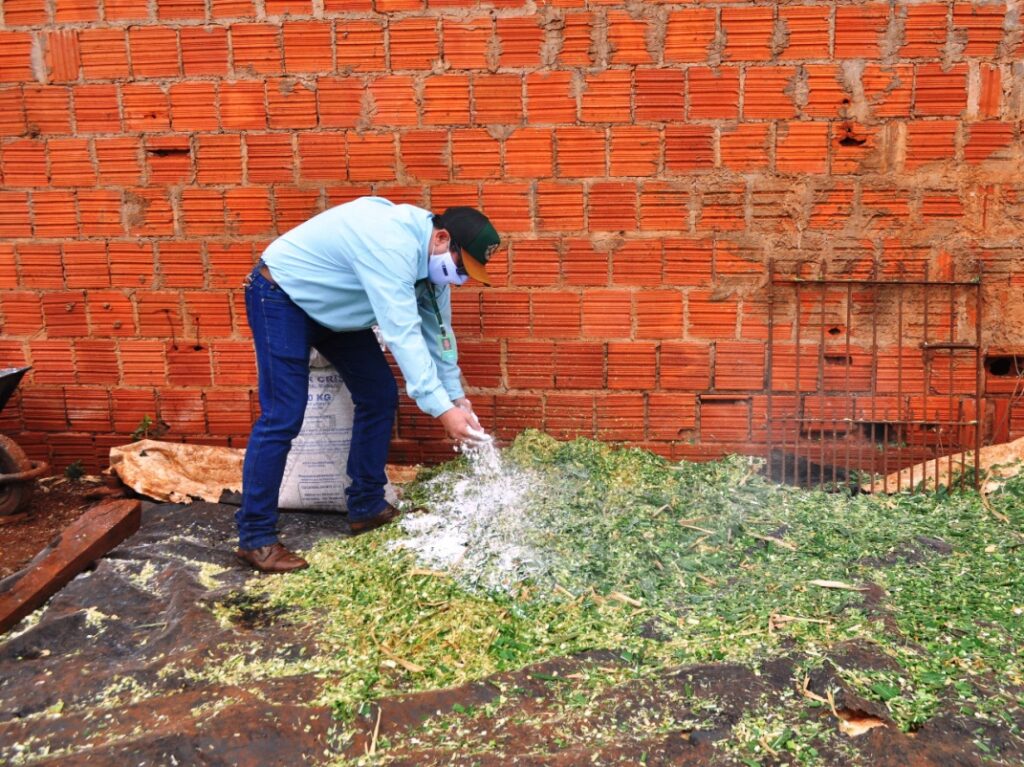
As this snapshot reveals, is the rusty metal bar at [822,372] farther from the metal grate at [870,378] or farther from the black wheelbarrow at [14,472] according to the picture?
the black wheelbarrow at [14,472]

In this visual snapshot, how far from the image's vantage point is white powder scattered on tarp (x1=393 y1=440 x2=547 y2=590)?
3398mm

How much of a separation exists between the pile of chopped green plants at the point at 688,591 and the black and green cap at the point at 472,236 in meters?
1.16

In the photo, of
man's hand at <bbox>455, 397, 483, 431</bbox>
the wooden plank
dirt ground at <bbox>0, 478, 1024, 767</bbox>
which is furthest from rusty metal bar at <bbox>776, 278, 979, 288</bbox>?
the wooden plank

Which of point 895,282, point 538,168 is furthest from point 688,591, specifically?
point 538,168

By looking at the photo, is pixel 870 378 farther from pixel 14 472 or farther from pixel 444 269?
pixel 14 472

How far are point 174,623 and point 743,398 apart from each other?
2.97 m

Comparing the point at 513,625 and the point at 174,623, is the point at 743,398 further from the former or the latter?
the point at 174,623

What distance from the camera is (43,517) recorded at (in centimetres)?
462

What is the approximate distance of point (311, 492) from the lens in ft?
14.1

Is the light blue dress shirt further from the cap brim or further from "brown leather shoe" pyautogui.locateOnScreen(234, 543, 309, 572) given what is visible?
"brown leather shoe" pyautogui.locateOnScreen(234, 543, 309, 572)

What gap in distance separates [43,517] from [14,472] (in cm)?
29

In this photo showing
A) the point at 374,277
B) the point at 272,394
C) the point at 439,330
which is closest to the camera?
the point at 374,277

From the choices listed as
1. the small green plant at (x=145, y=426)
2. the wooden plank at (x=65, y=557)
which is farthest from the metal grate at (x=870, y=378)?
the small green plant at (x=145, y=426)

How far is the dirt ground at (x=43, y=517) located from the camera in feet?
13.8
